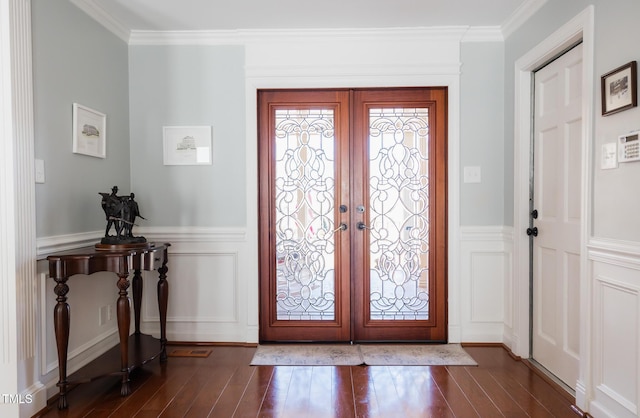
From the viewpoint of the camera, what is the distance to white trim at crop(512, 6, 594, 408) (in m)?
2.10

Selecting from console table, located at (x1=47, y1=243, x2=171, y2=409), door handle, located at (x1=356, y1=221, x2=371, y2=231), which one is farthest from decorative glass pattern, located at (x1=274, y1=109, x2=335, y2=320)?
console table, located at (x1=47, y1=243, x2=171, y2=409)

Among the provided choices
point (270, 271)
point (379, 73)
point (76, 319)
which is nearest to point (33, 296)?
point (76, 319)

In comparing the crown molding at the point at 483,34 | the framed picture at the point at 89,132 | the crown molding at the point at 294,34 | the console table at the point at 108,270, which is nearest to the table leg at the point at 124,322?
the console table at the point at 108,270

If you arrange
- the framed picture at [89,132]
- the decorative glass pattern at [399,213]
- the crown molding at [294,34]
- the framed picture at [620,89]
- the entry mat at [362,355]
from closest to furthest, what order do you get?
1. the framed picture at [620,89]
2. the framed picture at [89,132]
3. the entry mat at [362,355]
4. the crown molding at [294,34]
5. the decorative glass pattern at [399,213]

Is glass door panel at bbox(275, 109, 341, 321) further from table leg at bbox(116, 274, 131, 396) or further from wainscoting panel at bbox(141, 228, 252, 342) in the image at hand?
table leg at bbox(116, 274, 131, 396)

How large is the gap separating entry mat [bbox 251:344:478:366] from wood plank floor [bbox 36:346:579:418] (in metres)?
0.08

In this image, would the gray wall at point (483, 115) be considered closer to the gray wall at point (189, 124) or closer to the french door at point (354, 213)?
the french door at point (354, 213)

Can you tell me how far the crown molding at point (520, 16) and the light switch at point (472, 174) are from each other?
41.3 inches

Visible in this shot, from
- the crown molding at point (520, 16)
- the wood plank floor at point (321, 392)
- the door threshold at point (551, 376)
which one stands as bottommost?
the wood plank floor at point (321, 392)

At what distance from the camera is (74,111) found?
2533mm

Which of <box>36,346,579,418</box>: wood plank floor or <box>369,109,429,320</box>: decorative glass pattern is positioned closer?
<box>36,346,579,418</box>: wood plank floor

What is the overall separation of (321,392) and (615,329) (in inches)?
62.6

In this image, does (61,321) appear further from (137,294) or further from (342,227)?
(342,227)

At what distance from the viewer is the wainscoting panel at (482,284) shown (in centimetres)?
318
